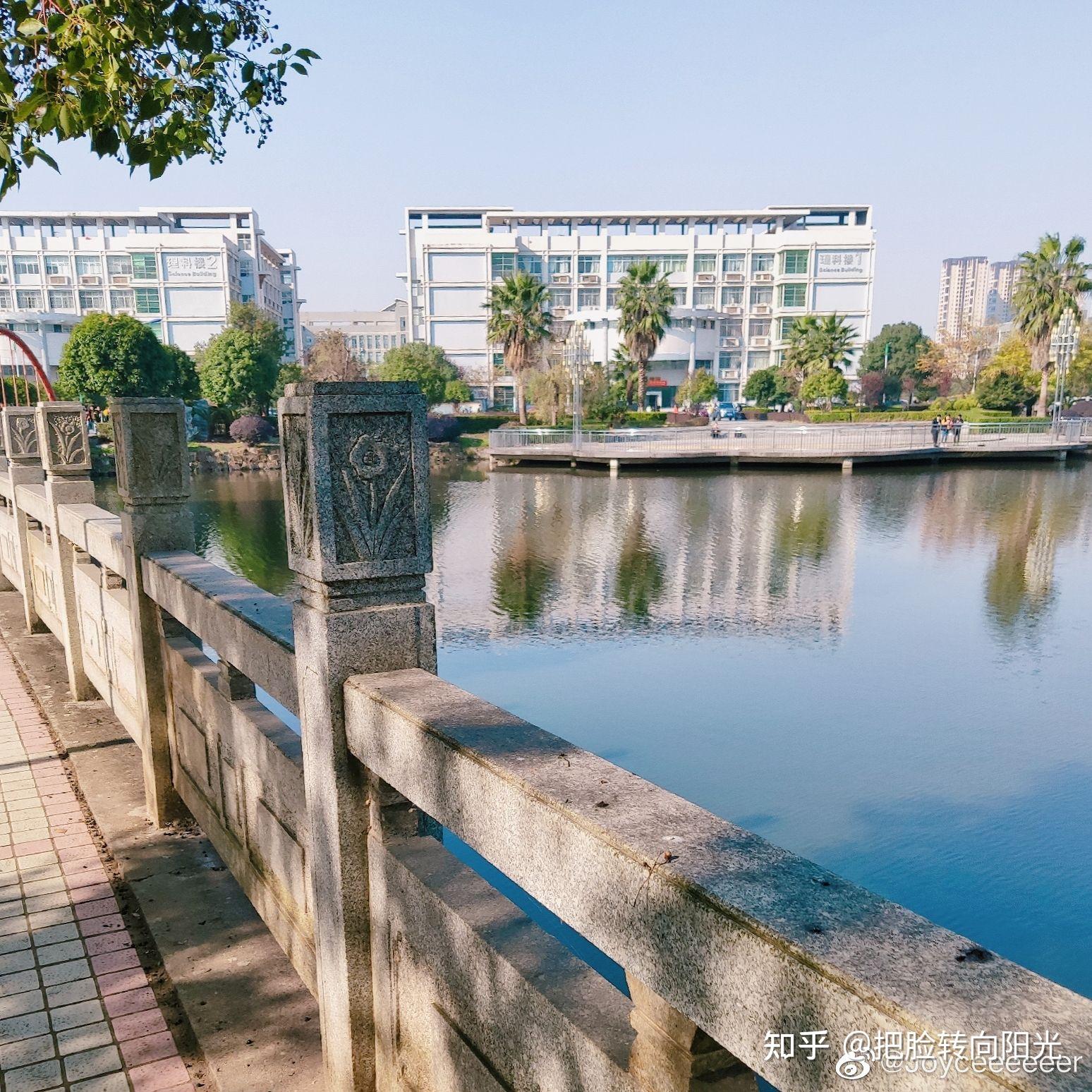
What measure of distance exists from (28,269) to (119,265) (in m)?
6.95

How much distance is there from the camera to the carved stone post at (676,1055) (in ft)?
4.67

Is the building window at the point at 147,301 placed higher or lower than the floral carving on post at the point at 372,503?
higher

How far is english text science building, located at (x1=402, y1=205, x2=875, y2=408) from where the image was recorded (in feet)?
235

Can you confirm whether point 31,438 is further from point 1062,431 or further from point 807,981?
point 1062,431

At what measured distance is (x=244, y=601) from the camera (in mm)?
3488

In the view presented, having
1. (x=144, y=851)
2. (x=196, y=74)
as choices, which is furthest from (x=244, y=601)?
(x=196, y=74)

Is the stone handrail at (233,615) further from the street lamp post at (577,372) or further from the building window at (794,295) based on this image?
the building window at (794,295)

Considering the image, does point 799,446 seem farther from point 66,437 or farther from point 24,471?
point 66,437

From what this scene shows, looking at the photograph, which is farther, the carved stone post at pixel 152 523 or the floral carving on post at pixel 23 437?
the floral carving on post at pixel 23 437

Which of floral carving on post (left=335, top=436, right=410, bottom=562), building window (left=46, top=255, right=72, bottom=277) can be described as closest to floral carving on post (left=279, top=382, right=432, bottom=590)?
floral carving on post (left=335, top=436, right=410, bottom=562)

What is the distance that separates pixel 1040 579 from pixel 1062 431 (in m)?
29.0

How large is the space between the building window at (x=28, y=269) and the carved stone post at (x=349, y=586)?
77.9 m

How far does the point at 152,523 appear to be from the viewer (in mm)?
4777

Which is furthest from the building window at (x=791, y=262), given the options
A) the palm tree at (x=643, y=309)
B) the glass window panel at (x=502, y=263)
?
the palm tree at (x=643, y=309)
